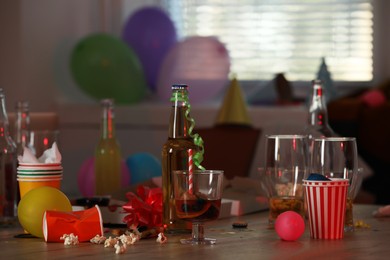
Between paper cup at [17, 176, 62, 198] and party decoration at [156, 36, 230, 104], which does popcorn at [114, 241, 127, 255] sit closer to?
paper cup at [17, 176, 62, 198]

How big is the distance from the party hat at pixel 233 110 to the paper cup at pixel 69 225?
8.73 feet

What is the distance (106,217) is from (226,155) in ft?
7.27

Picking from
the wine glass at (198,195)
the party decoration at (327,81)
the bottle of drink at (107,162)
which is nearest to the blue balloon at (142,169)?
the bottle of drink at (107,162)

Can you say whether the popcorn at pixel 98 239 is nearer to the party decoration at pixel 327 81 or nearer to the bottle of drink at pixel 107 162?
the bottle of drink at pixel 107 162

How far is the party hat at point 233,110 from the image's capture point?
13.3ft

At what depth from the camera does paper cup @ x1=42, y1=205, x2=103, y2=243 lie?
4.55ft

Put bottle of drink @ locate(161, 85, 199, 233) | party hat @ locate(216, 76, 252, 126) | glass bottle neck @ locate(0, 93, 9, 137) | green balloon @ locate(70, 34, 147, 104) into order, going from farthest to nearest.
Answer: green balloon @ locate(70, 34, 147, 104) < party hat @ locate(216, 76, 252, 126) < glass bottle neck @ locate(0, 93, 9, 137) < bottle of drink @ locate(161, 85, 199, 233)

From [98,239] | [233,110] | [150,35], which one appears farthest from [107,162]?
[150,35]

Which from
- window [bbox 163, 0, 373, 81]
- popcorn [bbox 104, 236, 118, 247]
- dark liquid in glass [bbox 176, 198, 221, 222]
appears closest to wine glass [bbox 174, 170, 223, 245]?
dark liquid in glass [bbox 176, 198, 221, 222]

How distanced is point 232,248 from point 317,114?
0.65 m

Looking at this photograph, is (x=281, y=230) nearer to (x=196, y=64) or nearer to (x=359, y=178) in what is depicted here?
(x=359, y=178)

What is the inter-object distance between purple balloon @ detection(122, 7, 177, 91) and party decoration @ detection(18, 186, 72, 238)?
10.7ft

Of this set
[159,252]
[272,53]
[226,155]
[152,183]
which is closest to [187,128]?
[159,252]

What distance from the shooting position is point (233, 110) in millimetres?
4062
